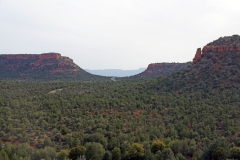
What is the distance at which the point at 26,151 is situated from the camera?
21359 mm

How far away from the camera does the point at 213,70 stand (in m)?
44.1

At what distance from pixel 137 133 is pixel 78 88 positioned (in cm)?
2603

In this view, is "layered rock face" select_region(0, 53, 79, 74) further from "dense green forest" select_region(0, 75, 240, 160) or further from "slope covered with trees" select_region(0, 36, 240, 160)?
"dense green forest" select_region(0, 75, 240, 160)

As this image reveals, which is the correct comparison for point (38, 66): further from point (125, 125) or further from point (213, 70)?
point (125, 125)

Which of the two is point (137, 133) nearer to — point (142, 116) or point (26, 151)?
point (142, 116)

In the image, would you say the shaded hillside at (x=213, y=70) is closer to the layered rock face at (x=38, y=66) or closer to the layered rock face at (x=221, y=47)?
the layered rock face at (x=221, y=47)

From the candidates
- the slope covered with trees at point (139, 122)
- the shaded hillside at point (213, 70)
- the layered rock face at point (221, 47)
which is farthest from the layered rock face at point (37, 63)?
the shaded hillside at point (213, 70)

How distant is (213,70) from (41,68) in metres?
67.5

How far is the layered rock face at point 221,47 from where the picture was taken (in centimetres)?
4616

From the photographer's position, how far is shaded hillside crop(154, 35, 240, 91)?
133 feet

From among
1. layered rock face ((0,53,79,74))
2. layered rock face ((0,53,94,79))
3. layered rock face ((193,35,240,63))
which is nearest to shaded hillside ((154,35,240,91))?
layered rock face ((193,35,240,63))

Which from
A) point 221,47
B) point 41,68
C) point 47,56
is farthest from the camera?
point 47,56

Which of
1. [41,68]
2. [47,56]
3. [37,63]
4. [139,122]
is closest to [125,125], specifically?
[139,122]

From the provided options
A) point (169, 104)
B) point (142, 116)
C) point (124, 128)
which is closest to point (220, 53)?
point (169, 104)
